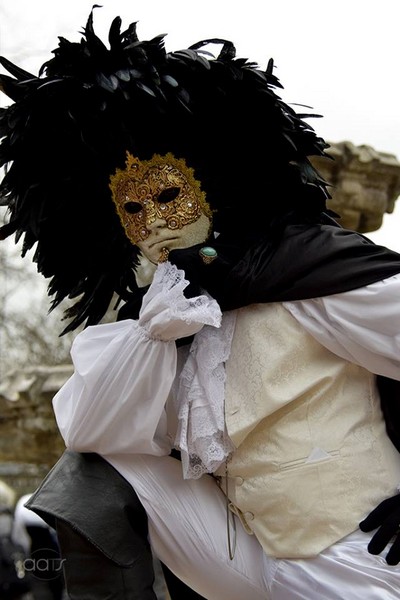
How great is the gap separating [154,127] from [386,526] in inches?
46.0

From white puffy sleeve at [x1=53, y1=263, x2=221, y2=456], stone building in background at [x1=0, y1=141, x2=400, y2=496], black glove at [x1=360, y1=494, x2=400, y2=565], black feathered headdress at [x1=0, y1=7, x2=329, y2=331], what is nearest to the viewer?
black glove at [x1=360, y1=494, x2=400, y2=565]

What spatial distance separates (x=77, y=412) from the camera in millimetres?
2371

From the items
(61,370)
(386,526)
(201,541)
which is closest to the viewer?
(386,526)

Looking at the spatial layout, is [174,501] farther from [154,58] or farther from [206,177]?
[154,58]

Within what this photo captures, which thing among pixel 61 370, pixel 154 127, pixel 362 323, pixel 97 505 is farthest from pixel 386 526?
pixel 61 370

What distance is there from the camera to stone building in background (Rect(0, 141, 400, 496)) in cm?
532

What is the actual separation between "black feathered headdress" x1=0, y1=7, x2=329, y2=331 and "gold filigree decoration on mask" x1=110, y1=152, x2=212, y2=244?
34 millimetres

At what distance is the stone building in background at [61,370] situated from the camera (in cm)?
532

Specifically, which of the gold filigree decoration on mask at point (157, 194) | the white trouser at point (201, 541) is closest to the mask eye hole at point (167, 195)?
the gold filigree decoration on mask at point (157, 194)

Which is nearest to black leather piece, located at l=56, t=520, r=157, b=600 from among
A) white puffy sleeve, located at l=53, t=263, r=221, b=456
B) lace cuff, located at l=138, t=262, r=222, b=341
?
white puffy sleeve, located at l=53, t=263, r=221, b=456

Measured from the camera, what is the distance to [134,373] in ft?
7.66

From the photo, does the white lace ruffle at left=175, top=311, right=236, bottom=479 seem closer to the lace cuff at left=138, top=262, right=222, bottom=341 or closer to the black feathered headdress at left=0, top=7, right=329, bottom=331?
the lace cuff at left=138, top=262, right=222, bottom=341

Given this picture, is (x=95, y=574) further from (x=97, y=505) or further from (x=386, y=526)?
(x=386, y=526)

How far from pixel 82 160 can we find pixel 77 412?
72 cm
